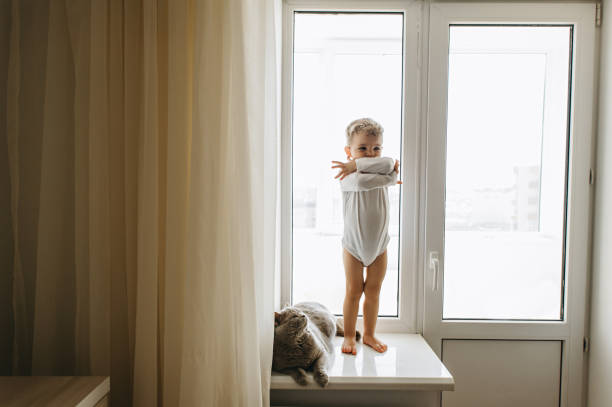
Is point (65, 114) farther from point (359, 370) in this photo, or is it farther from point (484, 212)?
point (484, 212)

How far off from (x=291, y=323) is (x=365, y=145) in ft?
2.14

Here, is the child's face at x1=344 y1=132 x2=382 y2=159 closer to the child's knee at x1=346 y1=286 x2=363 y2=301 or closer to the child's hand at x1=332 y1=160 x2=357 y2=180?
the child's hand at x1=332 y1=160 x2=357 y2=180

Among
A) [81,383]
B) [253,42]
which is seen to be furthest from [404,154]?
[81,383]

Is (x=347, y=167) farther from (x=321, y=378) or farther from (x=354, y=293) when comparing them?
(x=321, y=378)

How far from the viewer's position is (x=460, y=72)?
136 cm

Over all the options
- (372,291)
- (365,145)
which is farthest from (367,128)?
Result: (372,291)

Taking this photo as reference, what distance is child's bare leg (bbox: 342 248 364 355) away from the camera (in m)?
1.18

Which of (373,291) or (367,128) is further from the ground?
(367,128)

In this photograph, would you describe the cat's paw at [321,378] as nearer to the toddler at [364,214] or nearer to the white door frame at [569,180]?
the toddler at [364,214]

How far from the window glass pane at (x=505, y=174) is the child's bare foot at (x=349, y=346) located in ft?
1.50

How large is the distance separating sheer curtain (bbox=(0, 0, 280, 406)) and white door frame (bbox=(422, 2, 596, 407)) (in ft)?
2.40

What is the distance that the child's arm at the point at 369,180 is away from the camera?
1.11 meters

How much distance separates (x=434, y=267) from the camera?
4.39 ft

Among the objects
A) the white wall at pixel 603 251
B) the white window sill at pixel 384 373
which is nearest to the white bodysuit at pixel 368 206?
the white window sill at pixel 384 373
